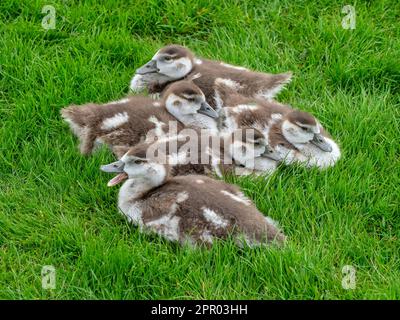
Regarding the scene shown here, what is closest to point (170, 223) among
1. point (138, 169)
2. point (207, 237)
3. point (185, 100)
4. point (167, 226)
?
point (167, 226)

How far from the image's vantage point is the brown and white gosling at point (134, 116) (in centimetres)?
414

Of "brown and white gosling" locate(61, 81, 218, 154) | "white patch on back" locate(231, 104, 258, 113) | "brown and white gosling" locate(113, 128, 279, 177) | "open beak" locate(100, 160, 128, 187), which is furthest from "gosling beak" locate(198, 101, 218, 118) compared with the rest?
"open beak" locate(100, 160, 128, 187)

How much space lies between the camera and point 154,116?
4211mm

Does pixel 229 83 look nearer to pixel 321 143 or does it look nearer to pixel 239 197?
pixel 321 143

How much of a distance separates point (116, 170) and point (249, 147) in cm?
77

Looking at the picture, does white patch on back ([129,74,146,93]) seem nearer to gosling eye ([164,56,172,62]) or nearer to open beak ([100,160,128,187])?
gosling eye ([164,56,172,62])

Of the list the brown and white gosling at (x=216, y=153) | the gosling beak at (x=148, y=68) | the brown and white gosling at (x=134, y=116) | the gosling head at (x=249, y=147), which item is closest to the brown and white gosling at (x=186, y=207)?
the brown and white gosling at (x=216, y=153)

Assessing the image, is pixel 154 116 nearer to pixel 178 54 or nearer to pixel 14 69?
pixel 178 54

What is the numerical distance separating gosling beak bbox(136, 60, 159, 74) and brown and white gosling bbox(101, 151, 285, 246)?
0.99 metres

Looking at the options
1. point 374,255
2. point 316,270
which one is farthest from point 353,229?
point 316,270

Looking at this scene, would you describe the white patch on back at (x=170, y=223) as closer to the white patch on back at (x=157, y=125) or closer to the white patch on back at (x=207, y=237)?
the white patch on back at (x=207, y=237)

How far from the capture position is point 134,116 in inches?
164

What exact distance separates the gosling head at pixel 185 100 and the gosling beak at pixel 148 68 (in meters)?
0.29
